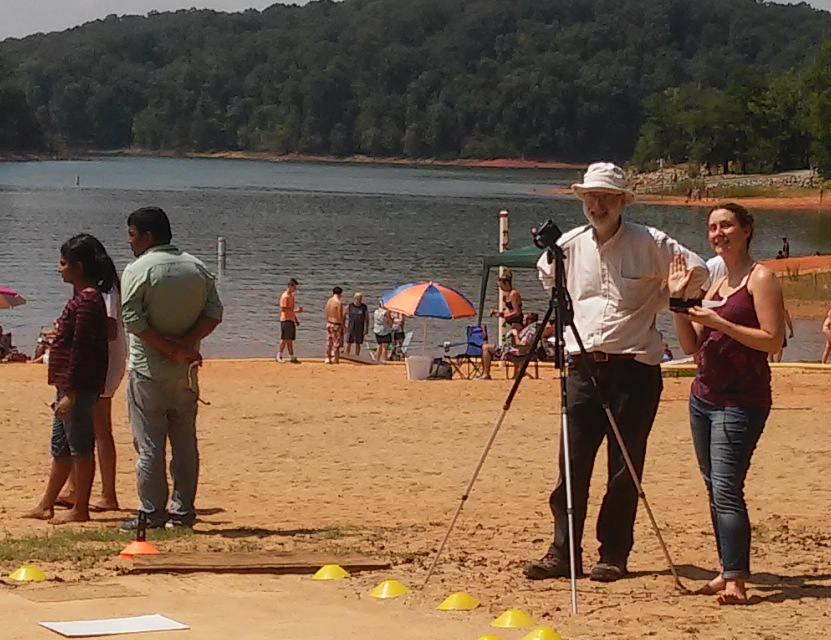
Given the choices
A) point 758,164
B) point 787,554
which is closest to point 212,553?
point 787,554

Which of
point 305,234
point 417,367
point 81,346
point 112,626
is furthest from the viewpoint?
point 305,234

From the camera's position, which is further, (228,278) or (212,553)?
(228,278)

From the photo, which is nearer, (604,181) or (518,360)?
(604,181)

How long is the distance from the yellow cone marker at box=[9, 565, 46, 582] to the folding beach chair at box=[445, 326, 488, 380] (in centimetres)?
1577

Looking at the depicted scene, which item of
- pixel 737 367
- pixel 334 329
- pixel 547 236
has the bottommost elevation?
pixel 334 329

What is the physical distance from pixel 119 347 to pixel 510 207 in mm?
94086

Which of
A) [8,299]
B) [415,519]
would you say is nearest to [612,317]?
[415,519]

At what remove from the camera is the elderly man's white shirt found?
21.6ft

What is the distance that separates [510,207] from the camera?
336ft

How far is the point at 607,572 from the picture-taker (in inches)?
272

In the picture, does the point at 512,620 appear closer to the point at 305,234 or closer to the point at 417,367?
the point at 417,367

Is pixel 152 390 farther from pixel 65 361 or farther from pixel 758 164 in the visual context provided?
pixel 758 164

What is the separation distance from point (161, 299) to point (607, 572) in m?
2.89

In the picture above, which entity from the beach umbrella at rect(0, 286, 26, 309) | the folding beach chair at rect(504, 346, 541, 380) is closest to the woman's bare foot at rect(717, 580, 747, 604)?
the folding beach chair at rect(504, 346, 541, 380)
